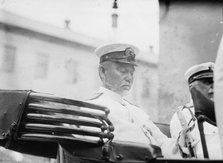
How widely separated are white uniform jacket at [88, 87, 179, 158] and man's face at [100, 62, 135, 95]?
0.06 m

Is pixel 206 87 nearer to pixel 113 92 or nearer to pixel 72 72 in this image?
pixel 113 92

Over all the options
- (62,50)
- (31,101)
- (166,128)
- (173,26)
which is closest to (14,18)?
(62,50)

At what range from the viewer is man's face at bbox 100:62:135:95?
3.29 meters

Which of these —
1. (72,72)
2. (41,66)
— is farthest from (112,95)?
(72,72)

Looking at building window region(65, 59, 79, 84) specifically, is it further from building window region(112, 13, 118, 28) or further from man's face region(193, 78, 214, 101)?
man's face region(193, 78, 214, 101)

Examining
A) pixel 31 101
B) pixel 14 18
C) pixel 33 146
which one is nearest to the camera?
pixel 31 101

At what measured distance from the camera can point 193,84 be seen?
2.60 metres

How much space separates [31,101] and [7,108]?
18 centimetres

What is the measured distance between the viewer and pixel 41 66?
13.0m

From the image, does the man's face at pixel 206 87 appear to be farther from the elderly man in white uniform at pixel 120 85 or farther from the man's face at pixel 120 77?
the man's face at pixel 120 77

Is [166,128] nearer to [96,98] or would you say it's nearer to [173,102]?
[96,98]

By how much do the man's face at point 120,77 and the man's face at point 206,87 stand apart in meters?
0.82

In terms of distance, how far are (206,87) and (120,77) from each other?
0.95 m

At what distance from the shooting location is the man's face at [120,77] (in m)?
3.29
